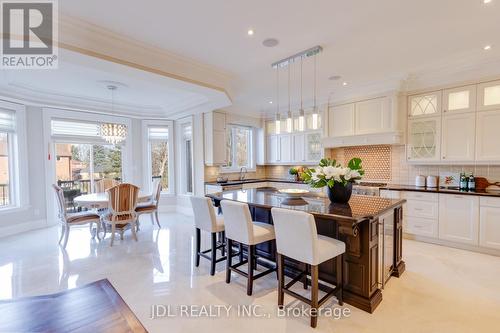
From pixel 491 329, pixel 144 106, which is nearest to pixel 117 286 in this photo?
pixel 491 329

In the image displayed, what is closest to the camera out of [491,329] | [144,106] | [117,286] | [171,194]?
[491,329]

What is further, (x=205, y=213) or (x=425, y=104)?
(x=425, y=104)

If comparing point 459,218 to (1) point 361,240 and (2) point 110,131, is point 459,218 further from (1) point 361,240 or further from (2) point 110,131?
(2) point 110,131

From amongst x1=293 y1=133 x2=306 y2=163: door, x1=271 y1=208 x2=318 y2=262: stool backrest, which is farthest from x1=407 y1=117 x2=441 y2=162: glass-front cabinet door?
x1=271 y1=208 x2=318 y2=262: stool backrest

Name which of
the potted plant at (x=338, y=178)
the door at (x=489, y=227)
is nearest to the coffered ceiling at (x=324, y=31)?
the potted plant at (x=338, y=178)

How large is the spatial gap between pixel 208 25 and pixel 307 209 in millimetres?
2157

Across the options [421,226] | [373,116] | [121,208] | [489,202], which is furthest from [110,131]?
[489,202]

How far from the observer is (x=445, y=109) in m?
3.96

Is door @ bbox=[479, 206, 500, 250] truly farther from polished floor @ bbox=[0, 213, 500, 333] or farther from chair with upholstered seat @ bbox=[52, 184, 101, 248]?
chair with upholstered seat @ bbox=[52, 184, 101, 248]

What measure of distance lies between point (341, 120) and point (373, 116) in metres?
0.64

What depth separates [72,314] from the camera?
4.26 ft

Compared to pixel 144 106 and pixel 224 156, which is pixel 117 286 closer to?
pixel 224 156

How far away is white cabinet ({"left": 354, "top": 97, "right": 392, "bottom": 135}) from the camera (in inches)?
173

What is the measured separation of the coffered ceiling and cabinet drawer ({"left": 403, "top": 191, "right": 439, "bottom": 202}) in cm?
191
